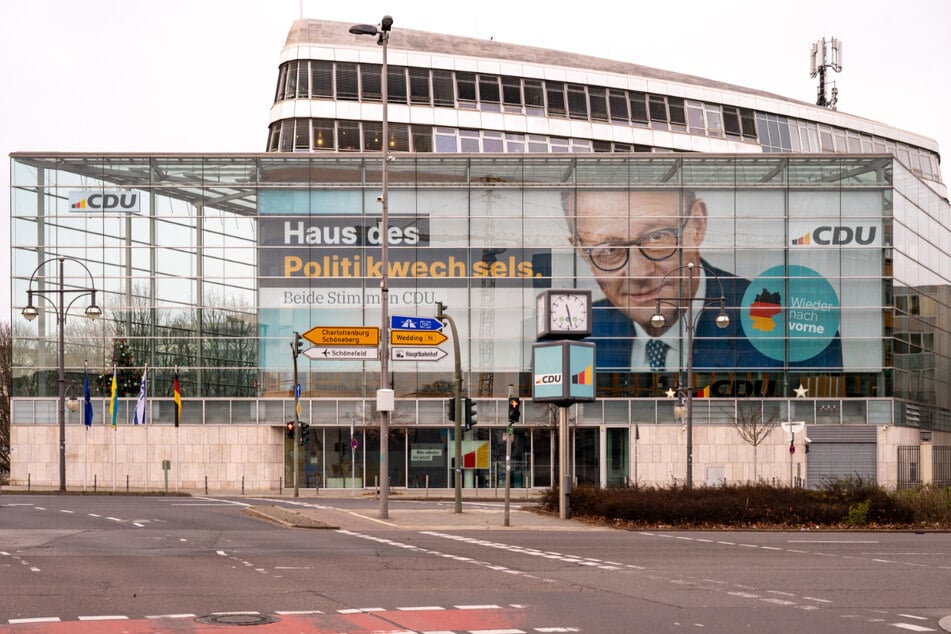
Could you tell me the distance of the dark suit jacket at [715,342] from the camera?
2292 inches

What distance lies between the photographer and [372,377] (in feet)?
192

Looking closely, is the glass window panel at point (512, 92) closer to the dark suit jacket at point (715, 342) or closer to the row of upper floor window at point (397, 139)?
the row of upper floor window at point (397, 139)

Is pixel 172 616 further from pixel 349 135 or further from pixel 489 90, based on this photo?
pixel 489 90

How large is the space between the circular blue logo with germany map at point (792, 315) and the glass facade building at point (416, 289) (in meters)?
0.10

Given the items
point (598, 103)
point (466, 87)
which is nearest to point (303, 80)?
point (466, 87)

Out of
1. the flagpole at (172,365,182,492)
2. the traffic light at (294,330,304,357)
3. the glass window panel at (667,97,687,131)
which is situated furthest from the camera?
the glass window panel at (667,97,687,131)

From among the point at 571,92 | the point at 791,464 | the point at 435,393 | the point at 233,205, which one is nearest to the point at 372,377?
the point at 435,393

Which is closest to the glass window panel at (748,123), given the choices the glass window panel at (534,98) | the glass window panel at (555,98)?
the glass window panel at (555,98)

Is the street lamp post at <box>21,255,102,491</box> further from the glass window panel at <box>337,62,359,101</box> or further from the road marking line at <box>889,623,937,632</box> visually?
the road marking line at <box>889,623,937,632</box>

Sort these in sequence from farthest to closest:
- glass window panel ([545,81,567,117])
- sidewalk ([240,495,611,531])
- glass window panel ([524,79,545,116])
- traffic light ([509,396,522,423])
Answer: glass window panel ([545,81,567,117]) → glass window panel ([524,79,545,116]) → traffic light ([509,396,522,423]) → sidewalk ([240,495,611,531])

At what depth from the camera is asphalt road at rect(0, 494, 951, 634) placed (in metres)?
13.7

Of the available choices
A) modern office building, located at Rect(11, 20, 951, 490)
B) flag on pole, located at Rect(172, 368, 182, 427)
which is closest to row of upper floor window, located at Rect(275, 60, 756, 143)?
Result: modern office building, located at Rect(11, 20, 951, 490)

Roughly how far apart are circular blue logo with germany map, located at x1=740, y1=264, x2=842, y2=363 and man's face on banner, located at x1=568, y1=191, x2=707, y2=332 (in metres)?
3.68

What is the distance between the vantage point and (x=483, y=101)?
235 feet
